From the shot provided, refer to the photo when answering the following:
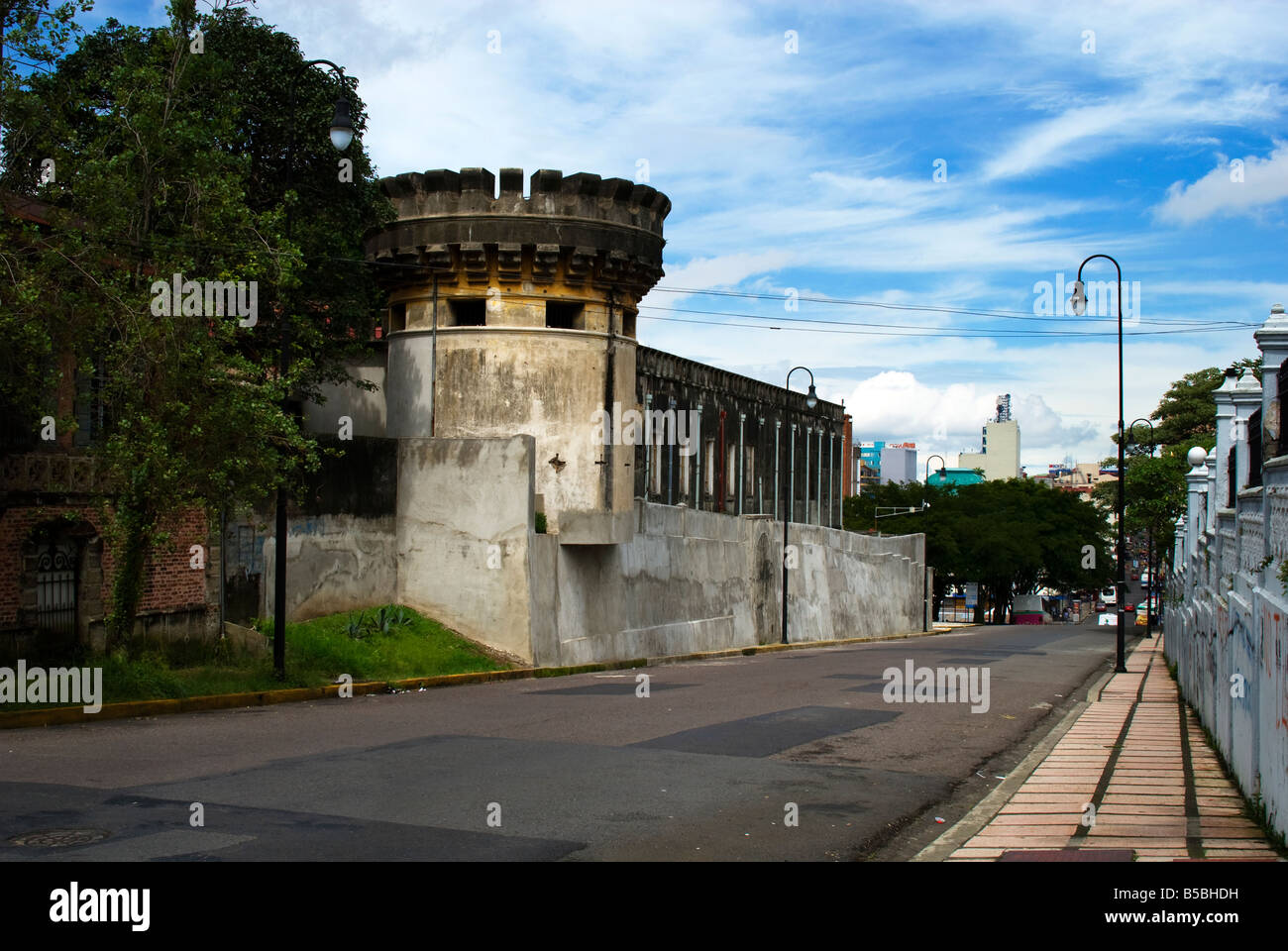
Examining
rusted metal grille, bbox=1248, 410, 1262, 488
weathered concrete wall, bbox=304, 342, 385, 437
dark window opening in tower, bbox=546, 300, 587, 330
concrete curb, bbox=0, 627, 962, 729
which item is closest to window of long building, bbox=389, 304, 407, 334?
weathered concrete wall, bbox=304, 342, 385, 437

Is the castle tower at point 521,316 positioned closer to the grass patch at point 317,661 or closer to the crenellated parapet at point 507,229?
the crenellated parapet at point 507,229

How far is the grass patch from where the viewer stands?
16.9 m

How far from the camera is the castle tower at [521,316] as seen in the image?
26.4m

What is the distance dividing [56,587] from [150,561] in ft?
5.13

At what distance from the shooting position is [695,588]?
33781 mm

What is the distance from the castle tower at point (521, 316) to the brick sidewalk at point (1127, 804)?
12.6m

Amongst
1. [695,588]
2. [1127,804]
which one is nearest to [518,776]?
[1127,804]

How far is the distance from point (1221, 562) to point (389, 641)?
45.0ft

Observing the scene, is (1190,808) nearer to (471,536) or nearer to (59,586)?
(59,586)

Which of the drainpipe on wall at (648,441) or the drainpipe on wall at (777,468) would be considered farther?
the drainpipe on wall at (777,468)

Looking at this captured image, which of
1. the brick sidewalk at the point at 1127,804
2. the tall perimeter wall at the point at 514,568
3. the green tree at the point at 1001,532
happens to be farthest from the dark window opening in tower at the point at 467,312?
the green tree at the point at 1001,532

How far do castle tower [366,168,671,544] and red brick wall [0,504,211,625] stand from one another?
7.37 m

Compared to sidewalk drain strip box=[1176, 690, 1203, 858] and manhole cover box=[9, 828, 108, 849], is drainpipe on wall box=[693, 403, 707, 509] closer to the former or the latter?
sidewalk drain strip box=[1176, 690, 1203, 858]

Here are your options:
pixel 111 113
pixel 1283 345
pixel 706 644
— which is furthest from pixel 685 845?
pixel 706 644
